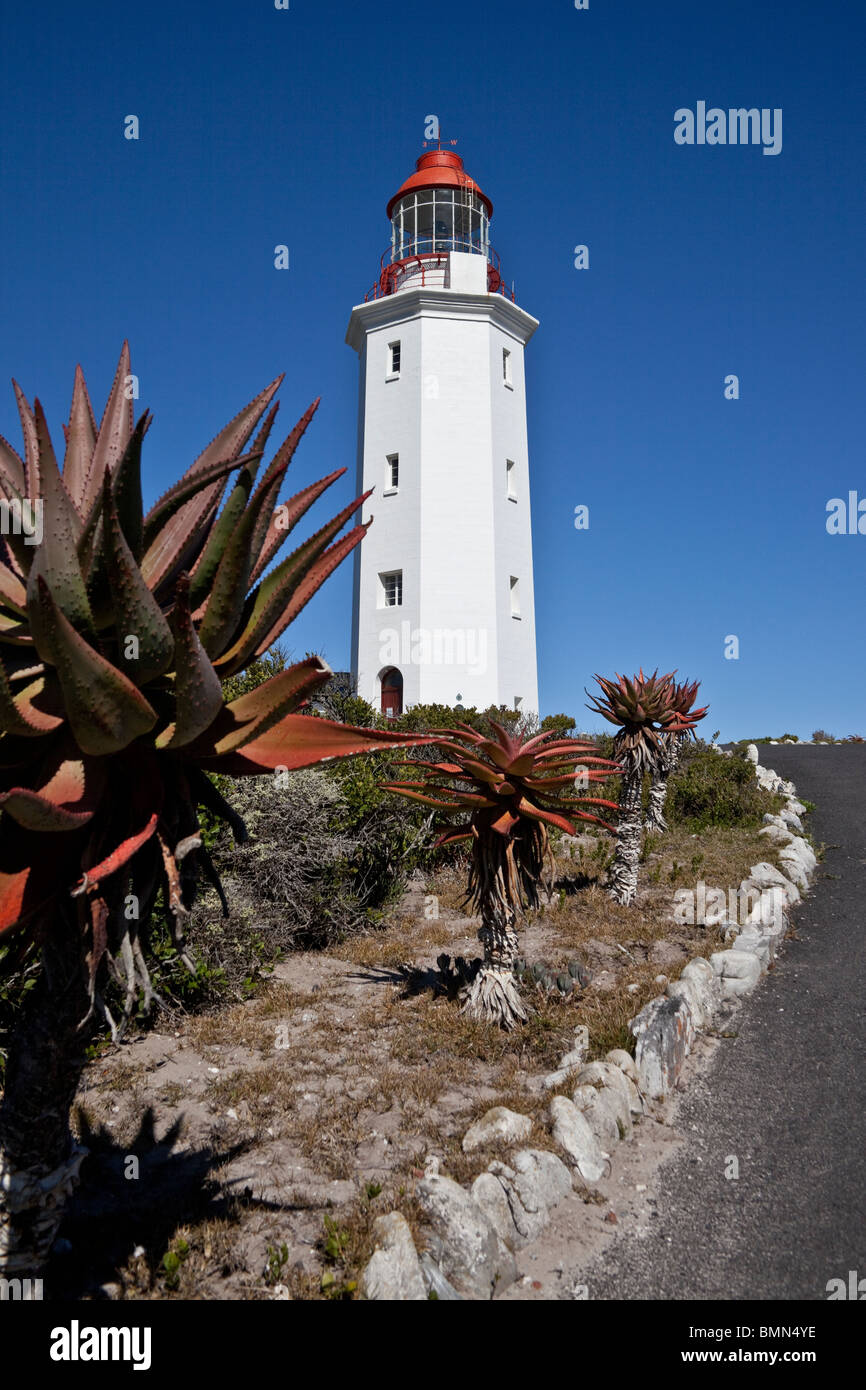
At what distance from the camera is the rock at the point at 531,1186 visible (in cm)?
369

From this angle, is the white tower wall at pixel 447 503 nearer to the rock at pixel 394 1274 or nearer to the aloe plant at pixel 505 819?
the aloe plant at pixel 505 819

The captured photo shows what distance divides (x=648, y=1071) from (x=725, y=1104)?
1.73 feet

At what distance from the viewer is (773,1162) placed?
4.46 metres

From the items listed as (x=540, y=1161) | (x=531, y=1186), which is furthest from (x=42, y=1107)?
(x=540, y=1161)

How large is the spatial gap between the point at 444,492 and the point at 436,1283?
67.1 feet

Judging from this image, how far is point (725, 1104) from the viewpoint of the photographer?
5.18m

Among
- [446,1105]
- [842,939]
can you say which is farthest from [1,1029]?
[842,939]

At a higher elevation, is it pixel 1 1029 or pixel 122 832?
pixel 122 832

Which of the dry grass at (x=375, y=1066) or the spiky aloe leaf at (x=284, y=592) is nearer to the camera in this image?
the spiky aloe leaf at (x=284, y=592)

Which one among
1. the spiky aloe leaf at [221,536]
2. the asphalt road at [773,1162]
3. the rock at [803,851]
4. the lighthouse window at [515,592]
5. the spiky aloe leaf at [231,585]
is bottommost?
the asphalt road at [773,1162]

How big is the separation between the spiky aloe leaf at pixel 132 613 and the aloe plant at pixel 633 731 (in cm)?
839

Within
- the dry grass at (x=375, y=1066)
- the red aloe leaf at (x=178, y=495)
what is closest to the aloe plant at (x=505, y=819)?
the dry grass at (x=375, y=1066)

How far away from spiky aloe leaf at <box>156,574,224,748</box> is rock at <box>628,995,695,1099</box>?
4389 millimetres
